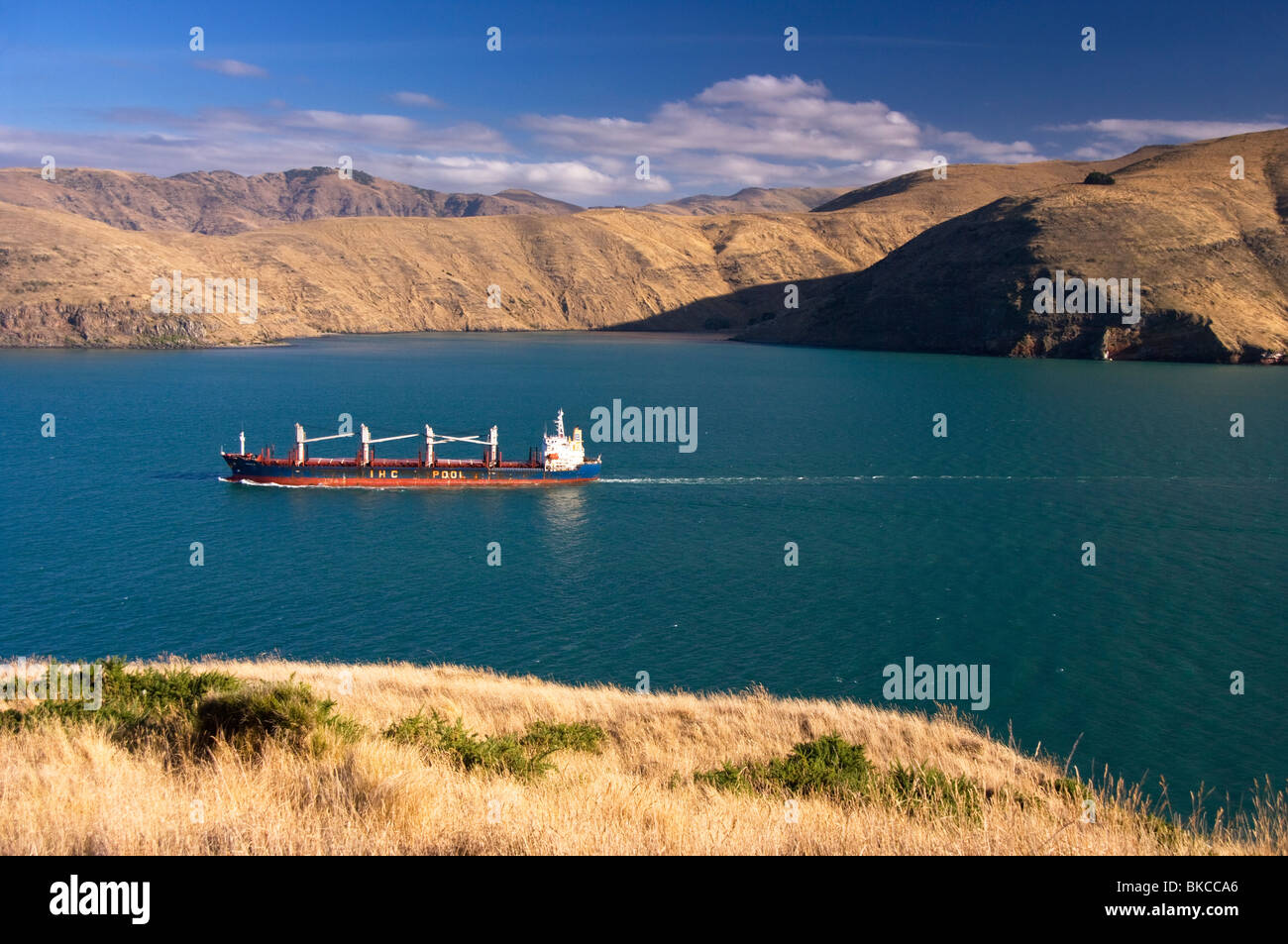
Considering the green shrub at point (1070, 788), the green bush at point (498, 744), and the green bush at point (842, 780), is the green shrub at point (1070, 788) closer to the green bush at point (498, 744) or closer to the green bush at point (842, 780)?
the green bush at point (842, 780)

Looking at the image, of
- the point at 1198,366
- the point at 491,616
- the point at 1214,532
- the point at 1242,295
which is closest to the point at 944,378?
the point at 1198,366

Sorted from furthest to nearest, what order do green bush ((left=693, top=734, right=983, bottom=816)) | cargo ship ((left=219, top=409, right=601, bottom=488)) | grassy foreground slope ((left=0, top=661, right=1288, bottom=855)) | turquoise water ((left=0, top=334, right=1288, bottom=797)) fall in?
cargo ship ((left=219, top=409, right=601, bottom=488))
turquoise water ((left=0, top=334, right=1288, bottom=797))
green bush ((left=693, top=734, right=983, bottom=816))
grassy foreground slope ((left=0, top=661, right=1288, bottom=855))

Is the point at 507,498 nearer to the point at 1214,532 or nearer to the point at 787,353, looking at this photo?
the point at 1214,532

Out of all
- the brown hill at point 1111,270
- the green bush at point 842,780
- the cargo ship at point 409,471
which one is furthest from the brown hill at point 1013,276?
the green bush at point 842,780

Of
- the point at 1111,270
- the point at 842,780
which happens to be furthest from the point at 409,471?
the point at 1111,270

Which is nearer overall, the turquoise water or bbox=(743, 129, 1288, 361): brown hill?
the turquoise water

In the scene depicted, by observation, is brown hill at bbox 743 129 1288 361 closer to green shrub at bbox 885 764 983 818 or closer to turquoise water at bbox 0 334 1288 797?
turquoise water at bbox 0 334 1288 797

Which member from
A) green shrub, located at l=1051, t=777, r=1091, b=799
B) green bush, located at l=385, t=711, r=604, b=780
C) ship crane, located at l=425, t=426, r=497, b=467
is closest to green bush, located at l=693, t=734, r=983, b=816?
green shrub, located at l=1051, t=777, r=1091, b=799
